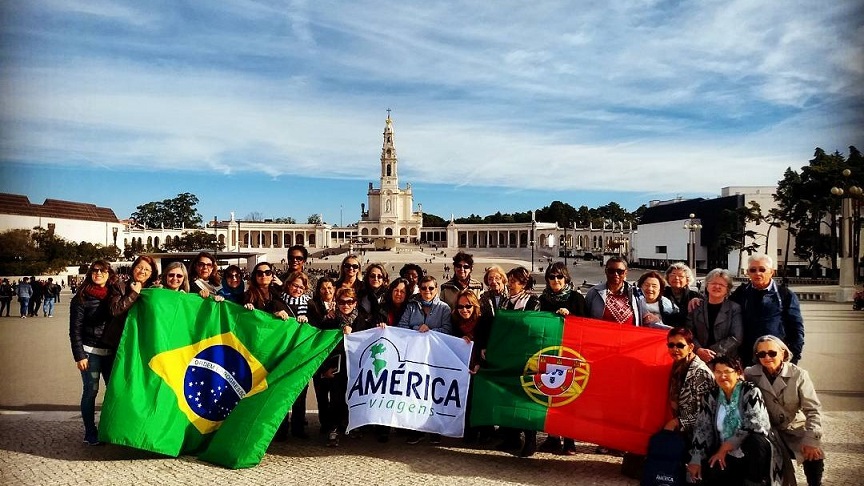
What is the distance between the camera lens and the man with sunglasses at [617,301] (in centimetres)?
585

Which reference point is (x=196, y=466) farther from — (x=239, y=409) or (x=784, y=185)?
(x=784, y=185)

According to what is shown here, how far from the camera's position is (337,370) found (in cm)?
625

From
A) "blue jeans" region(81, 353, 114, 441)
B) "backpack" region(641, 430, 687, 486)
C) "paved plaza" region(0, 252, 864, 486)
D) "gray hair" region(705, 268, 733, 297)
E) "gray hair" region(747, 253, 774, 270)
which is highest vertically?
"gray hair" region(747, 253, 774, 270)

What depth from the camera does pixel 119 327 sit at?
19.9 feet

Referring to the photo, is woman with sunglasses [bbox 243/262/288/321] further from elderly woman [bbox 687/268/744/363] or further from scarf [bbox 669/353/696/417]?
elderly woman [bbox 687/268/744/363]

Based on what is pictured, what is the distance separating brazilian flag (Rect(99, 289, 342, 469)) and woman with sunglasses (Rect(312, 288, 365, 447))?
0.21 m

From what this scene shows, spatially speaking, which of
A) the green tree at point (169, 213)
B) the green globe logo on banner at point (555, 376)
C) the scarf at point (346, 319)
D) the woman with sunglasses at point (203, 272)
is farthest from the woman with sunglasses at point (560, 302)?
the green tree at point (169, 213)

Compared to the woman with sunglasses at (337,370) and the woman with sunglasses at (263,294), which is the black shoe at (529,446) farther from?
the woman with sunglasses at (263,294)

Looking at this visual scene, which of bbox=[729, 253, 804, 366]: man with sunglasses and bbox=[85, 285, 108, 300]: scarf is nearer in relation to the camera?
bbox=[729, 253, 804, 366]: man with sunglasses

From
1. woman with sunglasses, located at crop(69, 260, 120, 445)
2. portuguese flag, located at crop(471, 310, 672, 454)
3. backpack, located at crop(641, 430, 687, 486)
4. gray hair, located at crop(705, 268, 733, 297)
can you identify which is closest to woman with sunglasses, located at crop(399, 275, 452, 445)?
portuguese flag, located at crop(471, 310, 672, 454)

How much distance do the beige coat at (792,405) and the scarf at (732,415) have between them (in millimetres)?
250

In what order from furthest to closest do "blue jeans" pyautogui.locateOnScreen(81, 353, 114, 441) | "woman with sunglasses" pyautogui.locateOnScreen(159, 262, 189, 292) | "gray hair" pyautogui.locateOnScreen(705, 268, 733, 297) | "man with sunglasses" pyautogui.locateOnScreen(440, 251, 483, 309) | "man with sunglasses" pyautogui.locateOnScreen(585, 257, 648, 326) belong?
1. "man with sunglasses" pyautogui.locateOnScreen(440, 251, 483, 309)
2. "woman with sunglasses" pyautogui.locateOnScreen(159, 262, 189, 292)
3. "blue jeans" pyautogui.locateOnScreen(81, 353, 114, 441)
4. "man with sunglasses" pyautogui.locateOnScreen(585, 257, 648, 326)
5. "gray hair" pyautogui.locateOnScreen(705, 268, 733, 297)

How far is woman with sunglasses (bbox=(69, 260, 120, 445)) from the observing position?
6004 millimetres

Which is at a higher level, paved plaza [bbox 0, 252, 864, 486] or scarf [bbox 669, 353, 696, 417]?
scarf [bbox 669, 353, 696, 417]
